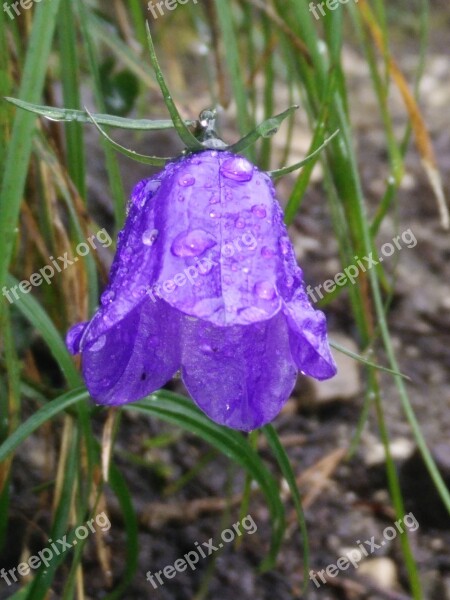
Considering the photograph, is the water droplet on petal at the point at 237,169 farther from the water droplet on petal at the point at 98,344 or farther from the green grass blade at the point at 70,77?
the green grass blade at the point at 70,77

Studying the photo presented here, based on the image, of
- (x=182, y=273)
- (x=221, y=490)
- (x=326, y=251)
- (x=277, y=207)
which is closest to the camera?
(x=182, y=273)

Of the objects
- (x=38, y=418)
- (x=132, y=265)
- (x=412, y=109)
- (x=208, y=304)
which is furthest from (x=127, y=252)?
(x=412, y=109)

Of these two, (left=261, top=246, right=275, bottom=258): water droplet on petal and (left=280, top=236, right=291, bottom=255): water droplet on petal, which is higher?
(left=261, top=246, right=275, bottom=258): water droplet on petal

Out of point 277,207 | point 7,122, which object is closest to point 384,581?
point 277,207

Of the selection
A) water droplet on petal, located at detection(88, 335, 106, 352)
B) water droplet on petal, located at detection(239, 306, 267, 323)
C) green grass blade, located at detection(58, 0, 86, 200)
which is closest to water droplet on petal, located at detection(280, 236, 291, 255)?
water droplet on petal, located at detection(239, 306, 267, 323)

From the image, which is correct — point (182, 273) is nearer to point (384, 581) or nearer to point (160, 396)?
point (160, 396)

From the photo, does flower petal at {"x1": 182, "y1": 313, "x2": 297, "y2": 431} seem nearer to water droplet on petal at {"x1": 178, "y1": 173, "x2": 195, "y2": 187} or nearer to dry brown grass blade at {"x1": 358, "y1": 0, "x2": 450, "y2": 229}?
water droplet on petal at {"x1": 178, "y1": 173, "x2": 195, "y2": 187}

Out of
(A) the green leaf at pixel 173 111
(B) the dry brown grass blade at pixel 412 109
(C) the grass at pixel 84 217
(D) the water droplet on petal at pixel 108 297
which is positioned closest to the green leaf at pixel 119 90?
(C) the grass at pixel 84 217
